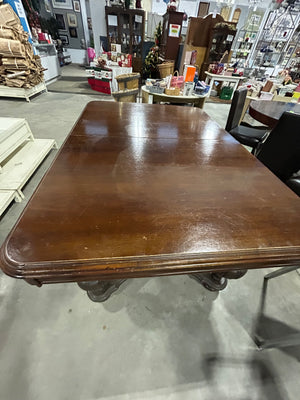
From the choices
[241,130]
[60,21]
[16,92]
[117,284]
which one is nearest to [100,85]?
[16,92]

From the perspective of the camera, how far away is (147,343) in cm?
100

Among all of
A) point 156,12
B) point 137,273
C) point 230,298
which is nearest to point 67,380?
point 137,273

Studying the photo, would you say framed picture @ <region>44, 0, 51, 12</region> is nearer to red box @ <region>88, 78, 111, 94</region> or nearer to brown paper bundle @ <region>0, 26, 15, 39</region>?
red box @ <region>88, 78, 111, 94</region>

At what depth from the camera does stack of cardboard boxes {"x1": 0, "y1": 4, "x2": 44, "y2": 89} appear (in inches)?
136

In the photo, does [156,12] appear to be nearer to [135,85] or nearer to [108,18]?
[108,18]

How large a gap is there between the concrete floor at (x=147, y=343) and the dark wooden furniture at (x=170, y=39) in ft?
19.4

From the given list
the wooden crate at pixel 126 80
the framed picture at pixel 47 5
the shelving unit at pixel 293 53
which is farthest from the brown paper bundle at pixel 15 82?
the shelving unit at pixel 293 53

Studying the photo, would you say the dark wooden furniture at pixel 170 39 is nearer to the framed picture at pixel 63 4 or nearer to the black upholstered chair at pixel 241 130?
the black upholstered chair at pixel 241 130

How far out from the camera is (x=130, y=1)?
5.08m

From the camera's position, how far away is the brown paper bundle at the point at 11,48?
3.45m

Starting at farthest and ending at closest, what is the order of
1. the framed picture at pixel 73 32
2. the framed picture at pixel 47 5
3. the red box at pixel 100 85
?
the framed picture at pixel 73 32
the framed picture at pixel 47 5
the red box at pixel 100 85

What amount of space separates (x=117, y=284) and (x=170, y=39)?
6074mm

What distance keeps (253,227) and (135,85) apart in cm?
258

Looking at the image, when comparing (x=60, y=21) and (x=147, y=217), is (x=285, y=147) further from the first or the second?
(x=60, y=21)
